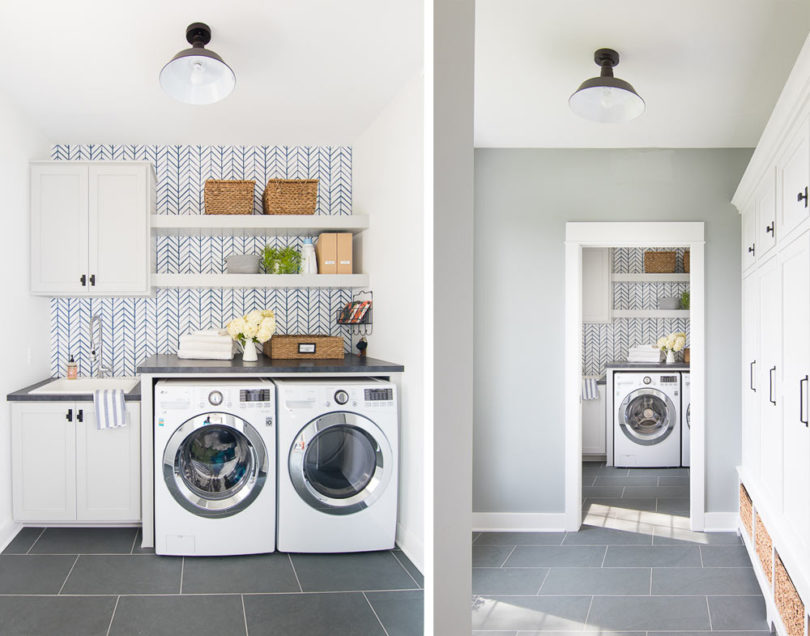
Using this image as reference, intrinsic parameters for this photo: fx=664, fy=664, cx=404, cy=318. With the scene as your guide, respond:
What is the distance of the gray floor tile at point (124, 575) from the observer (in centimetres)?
199

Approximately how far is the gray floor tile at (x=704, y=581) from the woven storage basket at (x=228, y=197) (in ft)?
6.96

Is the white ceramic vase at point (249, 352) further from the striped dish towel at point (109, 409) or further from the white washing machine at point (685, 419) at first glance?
the white washing machine at point (685, 419)

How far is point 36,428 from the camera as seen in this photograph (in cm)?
243

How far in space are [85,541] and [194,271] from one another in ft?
3.99

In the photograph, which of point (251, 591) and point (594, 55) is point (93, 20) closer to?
point (594, 55)

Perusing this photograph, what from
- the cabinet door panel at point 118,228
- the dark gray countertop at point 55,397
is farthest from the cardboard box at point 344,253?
the dark gray countertop at point 55,397

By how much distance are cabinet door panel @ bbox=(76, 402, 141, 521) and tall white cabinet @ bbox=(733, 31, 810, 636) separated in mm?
2113

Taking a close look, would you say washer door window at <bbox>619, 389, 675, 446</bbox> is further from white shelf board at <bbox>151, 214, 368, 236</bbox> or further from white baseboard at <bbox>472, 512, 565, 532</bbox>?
white shelf board at <bbox>151, 214, 368, 236</bbox>

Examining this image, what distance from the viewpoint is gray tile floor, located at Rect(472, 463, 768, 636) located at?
77.2 inches

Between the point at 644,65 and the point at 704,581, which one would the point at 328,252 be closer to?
the point at 644,65

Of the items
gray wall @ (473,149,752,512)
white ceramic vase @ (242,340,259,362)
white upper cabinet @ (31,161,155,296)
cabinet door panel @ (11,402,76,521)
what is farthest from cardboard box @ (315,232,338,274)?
cabinet door panel @ (11,402,76,521)

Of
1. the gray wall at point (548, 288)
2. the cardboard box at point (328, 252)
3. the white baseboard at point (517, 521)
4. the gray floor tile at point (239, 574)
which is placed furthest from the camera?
the cardboard box at point (328, 252)

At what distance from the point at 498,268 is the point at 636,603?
1299mm

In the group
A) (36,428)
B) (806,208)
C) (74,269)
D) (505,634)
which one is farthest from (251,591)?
(806,208)
